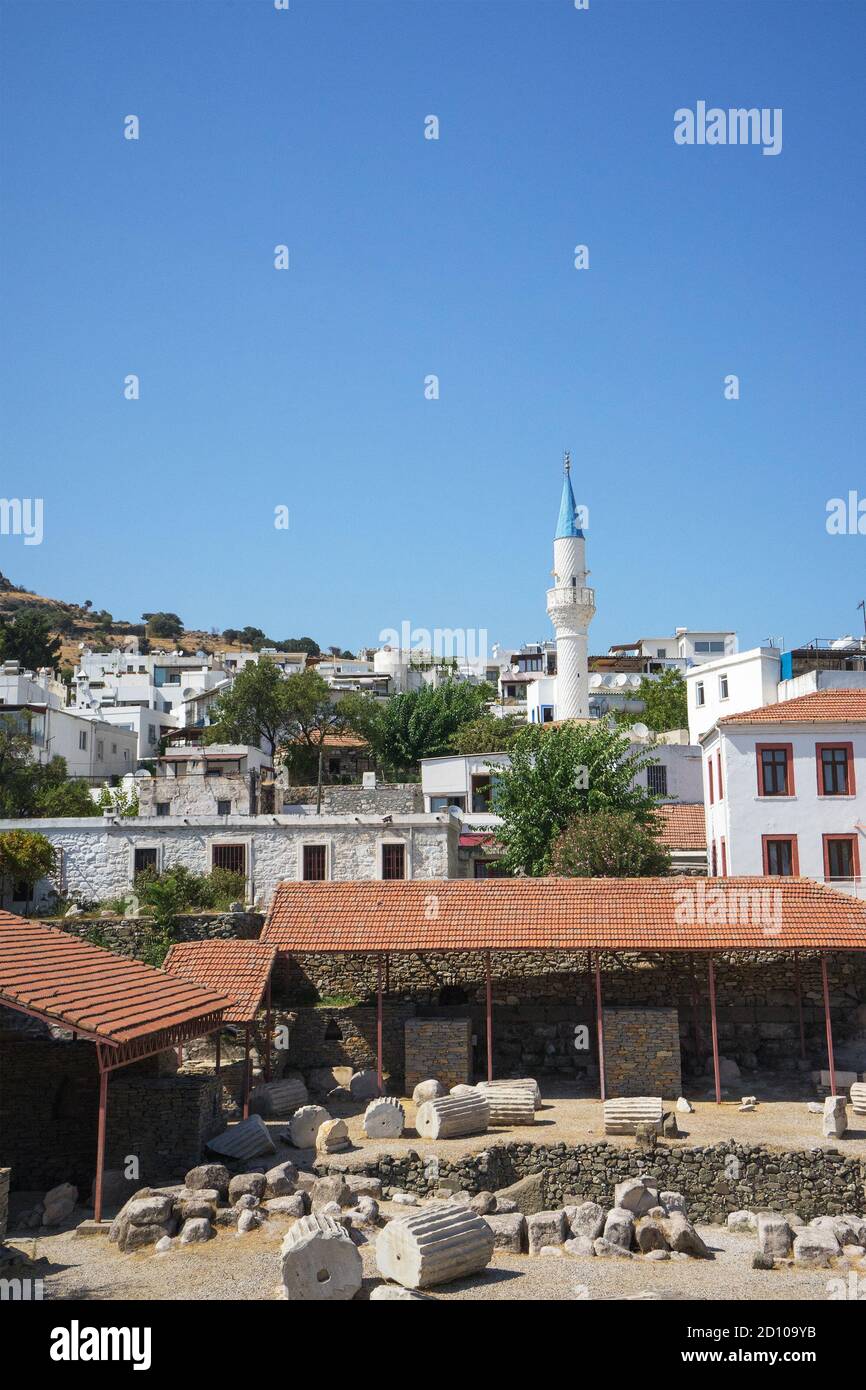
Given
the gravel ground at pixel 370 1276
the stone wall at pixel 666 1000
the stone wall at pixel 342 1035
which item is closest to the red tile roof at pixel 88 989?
the gravel ground at pixel 370 1276

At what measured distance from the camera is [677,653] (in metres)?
93.9

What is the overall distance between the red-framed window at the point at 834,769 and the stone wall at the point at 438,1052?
1313 cm

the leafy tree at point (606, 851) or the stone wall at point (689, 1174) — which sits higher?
the leafy tree at point (606, 851)

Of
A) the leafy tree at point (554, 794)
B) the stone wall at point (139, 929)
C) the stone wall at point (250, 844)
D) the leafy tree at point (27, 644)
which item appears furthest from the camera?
the leafy tree at point (27, 644)

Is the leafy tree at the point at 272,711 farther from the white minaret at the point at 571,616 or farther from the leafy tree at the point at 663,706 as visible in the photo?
the leafy tree at the point at 663,706

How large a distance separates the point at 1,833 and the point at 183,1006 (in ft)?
53.1

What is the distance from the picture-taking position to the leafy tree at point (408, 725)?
2362 inches

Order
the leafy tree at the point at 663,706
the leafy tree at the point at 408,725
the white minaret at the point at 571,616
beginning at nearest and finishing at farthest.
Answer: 1. the leafy tree at the point at 408,725
2. the white minaret at the point at 571,616
3. the leafy tree at the point at 663,706

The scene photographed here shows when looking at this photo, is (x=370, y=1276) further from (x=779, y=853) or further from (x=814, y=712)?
(x=814, y=712)

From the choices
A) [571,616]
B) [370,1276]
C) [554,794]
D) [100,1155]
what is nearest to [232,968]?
[100,1155]

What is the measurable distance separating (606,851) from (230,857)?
1092cm

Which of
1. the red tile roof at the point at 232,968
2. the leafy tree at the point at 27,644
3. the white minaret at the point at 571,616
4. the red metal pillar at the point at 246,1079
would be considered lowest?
the red metal pillar at the point at 246,1079

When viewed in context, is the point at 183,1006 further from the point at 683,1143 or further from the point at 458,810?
the point at 458,810
